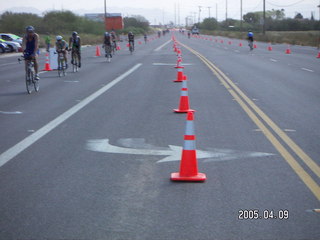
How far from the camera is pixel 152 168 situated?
760cm

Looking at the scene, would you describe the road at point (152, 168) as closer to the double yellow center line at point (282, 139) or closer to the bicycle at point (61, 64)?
the double yellow center line at point (282, 139)

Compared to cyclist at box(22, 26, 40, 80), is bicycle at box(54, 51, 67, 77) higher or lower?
lower

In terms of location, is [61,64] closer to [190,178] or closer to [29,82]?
[29,82]

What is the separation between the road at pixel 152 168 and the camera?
5.35 meters

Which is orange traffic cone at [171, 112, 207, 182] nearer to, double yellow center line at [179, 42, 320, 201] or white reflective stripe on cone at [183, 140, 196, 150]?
white reflective stripe on cone at [183, 140, 196, 150]

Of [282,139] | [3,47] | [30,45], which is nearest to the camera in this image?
[282,139]

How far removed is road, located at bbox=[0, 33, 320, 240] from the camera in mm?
5348

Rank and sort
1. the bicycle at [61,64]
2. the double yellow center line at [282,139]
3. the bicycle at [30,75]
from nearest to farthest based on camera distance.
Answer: the double yellow center line at [282,139] → the bicycle at [30,75] → the bicycle at [61,64]

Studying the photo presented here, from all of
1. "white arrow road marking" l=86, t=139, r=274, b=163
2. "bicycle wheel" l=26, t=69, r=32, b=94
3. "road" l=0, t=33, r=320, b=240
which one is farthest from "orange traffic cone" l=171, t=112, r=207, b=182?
"bicycle wheel" l=26, t=69, r=32, b=94

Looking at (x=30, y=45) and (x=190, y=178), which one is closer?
(x=190, y=178)

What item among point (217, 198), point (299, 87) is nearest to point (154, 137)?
point (217, 198)

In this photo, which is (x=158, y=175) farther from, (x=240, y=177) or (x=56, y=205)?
(x=56, y=205)

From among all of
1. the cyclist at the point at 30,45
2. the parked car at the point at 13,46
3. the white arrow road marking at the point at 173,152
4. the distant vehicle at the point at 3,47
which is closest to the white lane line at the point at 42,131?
the white arrow road marking at the point at 173,152

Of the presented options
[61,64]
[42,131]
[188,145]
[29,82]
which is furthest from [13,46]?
[188,145]
